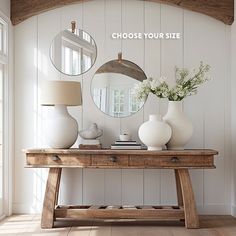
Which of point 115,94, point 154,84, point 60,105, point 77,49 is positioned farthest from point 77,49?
point 154,84

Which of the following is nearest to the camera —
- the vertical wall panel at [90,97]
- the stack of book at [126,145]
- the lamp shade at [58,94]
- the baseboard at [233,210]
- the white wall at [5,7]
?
the lamp shade at [58,94]

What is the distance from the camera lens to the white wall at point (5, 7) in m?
4.62

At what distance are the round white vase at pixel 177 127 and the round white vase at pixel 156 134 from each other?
0.11 meters

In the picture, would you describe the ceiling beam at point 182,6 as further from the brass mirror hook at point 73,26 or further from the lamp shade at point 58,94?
the lamp shade at point 58,94

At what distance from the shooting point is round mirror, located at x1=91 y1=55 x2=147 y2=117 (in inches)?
193

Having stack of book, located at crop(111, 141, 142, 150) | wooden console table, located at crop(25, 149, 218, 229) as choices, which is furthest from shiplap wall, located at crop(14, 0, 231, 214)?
wooden console table, located at crop(25, 149, 218, 229)

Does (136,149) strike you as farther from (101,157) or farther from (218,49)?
(218,49)

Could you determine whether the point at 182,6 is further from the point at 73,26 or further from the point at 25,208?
the point at 25,208

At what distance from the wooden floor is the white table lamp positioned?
0.82m

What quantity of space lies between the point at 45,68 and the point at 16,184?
52.9 inches

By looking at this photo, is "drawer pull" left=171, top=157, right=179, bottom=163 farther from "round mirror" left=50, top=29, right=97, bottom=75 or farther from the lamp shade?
"round mirror" left=50, top=29, right=97, bottom=75

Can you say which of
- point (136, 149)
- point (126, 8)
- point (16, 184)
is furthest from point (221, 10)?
point (16, 184)

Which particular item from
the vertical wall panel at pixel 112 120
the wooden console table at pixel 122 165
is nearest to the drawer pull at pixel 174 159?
the wooden console table at pixel 122 165

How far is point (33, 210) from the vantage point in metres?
4.95
